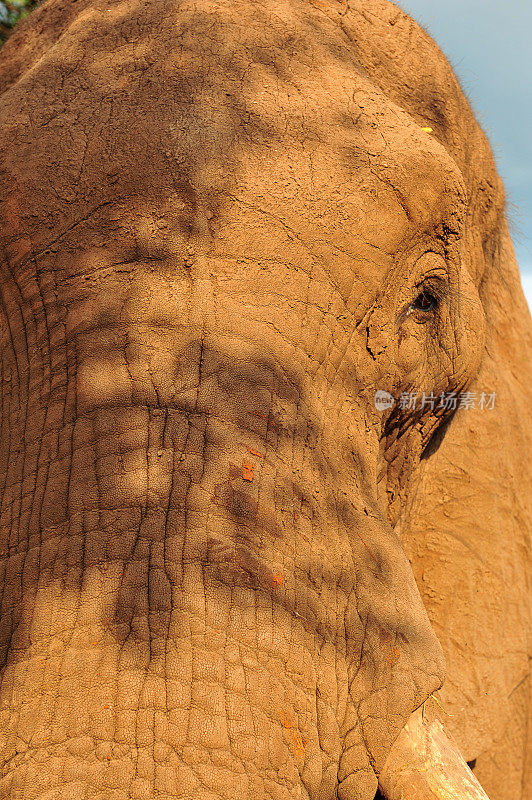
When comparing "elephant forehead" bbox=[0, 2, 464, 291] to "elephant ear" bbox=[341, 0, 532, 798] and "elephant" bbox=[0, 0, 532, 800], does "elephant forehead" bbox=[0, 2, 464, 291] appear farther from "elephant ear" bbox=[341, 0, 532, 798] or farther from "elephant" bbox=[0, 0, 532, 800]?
"elephant ear" bbox=[341, 0, 532, 798]

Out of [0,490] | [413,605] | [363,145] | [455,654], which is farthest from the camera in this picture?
A: [455,654]

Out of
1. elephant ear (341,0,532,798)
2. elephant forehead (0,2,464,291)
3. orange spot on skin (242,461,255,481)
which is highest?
elephant forehead (0,2,464,291)

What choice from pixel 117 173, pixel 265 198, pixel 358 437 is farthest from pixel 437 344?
pixel 117 173

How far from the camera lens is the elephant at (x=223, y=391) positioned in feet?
5.54

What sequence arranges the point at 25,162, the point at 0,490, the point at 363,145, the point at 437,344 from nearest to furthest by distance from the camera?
the point at 0,490 → the point at 25,162 → the point at 363,145 → the point at 437,344

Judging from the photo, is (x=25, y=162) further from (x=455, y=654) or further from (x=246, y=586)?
(x=455, y=654)

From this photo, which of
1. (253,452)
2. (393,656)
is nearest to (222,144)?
(253,452)

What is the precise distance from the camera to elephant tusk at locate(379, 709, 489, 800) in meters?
2.01

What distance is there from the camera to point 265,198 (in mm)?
2346

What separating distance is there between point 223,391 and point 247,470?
8.2 inches

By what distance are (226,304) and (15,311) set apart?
64cm

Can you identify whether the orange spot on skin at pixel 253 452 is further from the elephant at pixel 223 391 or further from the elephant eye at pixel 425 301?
the elephant eye at pixel 425 301

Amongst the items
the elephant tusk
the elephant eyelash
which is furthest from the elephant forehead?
the elephant tusk

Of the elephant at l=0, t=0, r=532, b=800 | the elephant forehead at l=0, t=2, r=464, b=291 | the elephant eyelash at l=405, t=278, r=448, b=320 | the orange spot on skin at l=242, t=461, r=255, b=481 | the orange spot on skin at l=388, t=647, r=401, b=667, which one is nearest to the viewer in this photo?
the elephant at l=0, t=0, r=532, b=800
